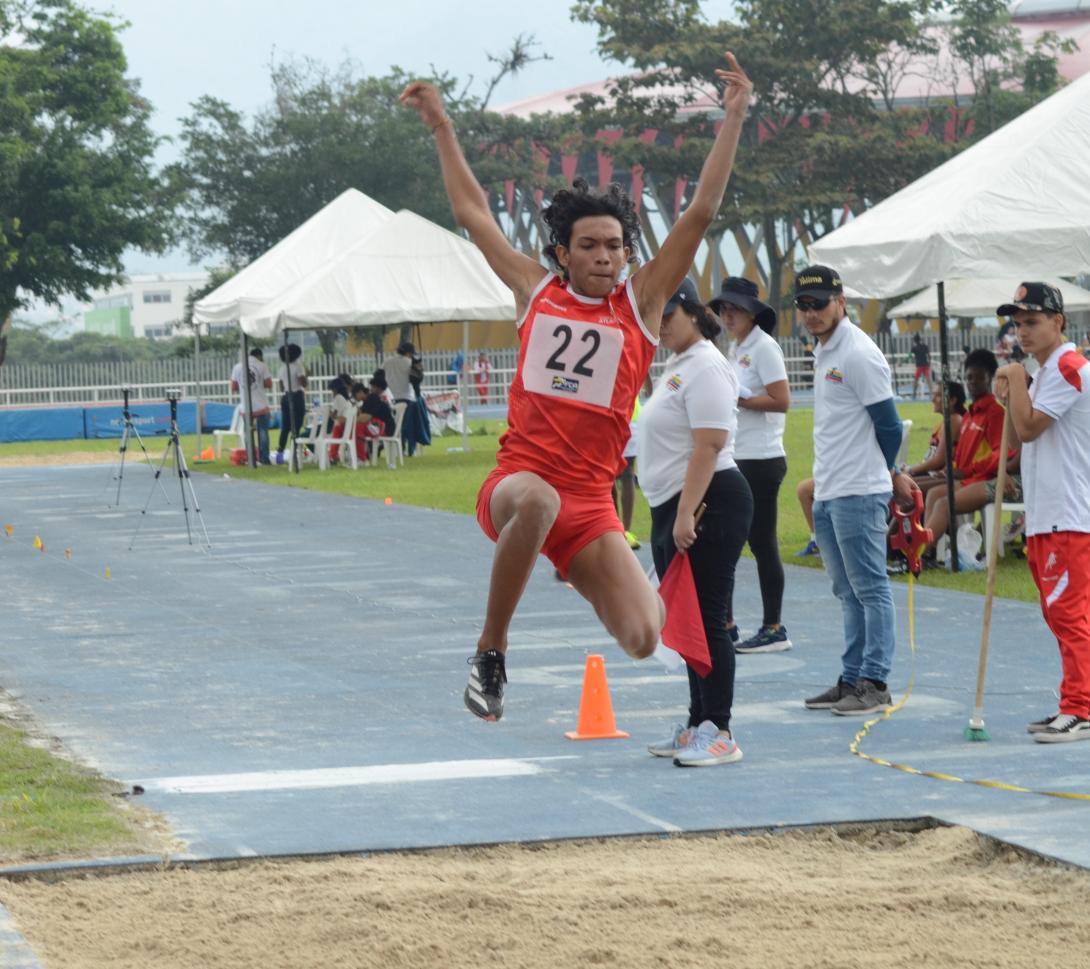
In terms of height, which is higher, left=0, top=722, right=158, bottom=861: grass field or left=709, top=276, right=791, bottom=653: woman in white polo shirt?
left=709, top=276, right=791, bottom=653: woman in white polo shirt

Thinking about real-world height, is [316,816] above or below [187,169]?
below

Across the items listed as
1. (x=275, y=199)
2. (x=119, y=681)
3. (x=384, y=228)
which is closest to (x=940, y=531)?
(x=119, y=681)

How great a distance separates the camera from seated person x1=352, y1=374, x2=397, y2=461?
29422mm

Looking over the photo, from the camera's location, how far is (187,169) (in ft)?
222

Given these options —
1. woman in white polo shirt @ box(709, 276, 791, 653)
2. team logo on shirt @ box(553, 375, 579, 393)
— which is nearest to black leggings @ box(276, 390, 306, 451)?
woman in white polo shirt @ box(709, 276, 791, 653)

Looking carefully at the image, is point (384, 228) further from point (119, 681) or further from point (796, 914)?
point (796, 914)

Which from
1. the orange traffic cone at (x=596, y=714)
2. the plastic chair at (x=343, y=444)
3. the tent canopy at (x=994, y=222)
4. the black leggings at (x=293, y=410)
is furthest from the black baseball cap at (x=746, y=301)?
the black leggings at (x=293, y=410)

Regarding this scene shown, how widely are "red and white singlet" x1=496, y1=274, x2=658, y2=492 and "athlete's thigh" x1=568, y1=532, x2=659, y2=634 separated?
21 cm

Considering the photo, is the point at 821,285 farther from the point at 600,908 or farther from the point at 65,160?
the point at 65,160

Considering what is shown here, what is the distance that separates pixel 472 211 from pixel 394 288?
21811 millimetres

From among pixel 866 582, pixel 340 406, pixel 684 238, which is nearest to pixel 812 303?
pixel 866 582

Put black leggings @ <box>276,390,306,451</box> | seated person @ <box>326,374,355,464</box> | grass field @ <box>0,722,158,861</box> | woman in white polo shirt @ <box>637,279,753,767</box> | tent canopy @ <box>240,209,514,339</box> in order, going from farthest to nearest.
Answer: black leggings @ <box>276,390,306,451</box>
seated person @ <box>326,374,355,464</box>
tent canopy @ <box>240,209,514,339</box>
woman in white polo shirt @ <box>637,279,753,767</box>
grass field @ <box>0,722,158,861</box>

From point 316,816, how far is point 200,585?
26.7 ft

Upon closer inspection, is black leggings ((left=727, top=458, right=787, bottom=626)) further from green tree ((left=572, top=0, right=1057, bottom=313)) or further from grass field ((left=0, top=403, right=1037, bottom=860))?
green tree ((left=572, top=0, right=1057, bottom=313))
